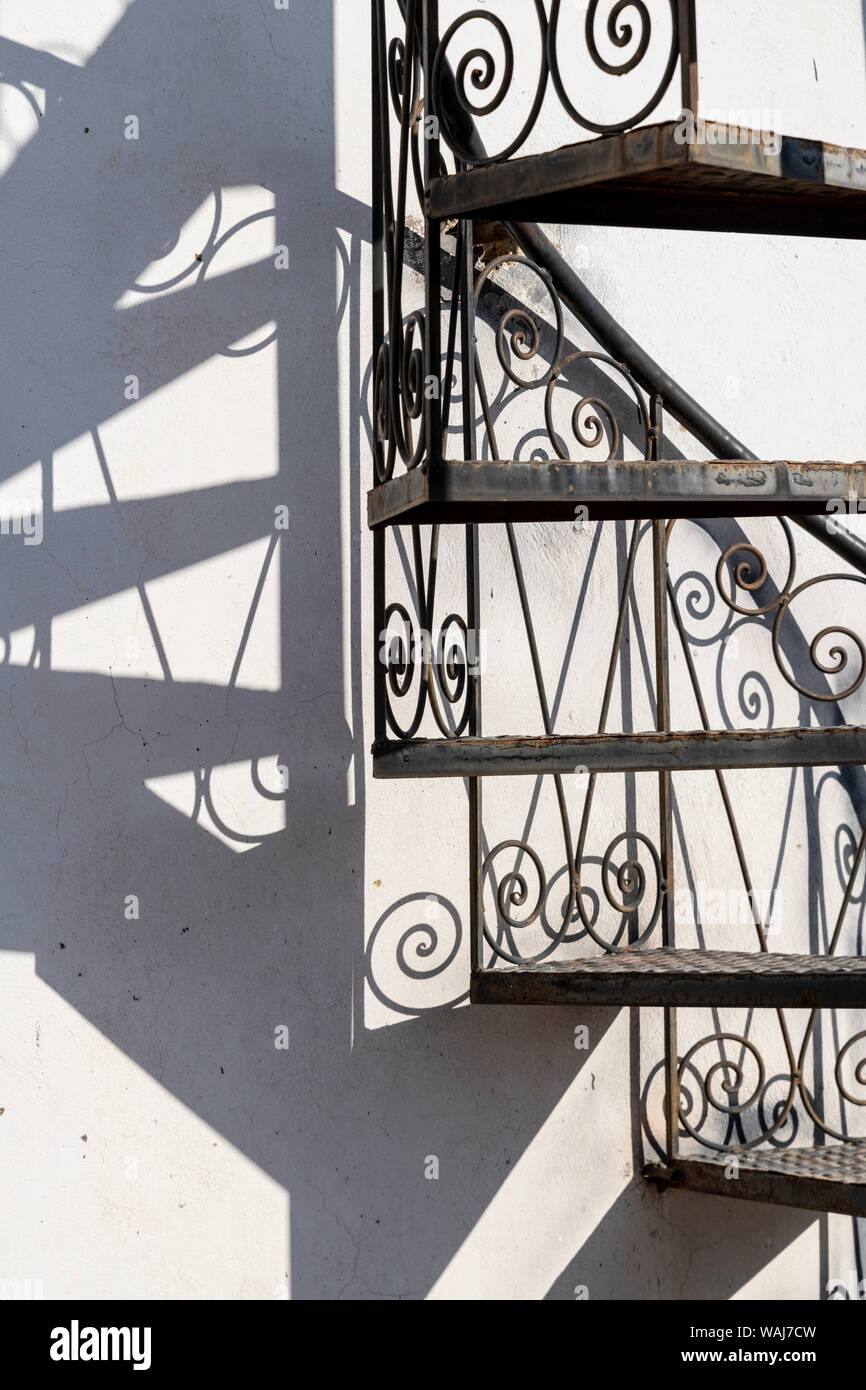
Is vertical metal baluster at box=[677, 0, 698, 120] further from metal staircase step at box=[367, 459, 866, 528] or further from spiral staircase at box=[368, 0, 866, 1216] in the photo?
metal staircase step at box=[367, 459, 866, 528]

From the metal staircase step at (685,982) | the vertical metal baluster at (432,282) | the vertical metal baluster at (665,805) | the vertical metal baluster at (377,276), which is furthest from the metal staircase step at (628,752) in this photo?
the vertical metal baluster at (665,805)

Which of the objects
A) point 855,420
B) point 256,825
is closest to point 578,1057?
point 256,825

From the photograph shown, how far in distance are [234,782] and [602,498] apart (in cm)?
Result: 79

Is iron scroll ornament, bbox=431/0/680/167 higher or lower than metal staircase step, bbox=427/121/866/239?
higher

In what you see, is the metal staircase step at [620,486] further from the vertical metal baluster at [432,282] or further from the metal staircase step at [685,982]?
the metal staircase step at [685,982]

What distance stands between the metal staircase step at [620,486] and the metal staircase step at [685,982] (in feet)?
2.11

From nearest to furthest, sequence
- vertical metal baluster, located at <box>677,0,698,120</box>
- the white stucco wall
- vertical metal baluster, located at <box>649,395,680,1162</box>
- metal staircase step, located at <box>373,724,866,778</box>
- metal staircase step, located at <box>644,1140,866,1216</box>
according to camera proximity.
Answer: vertical metal baluster, located at <box>677,0,698,120</box> < metal staircase step, located at <box>373,724,866,778</box> < the white stucco wall < metal staircase step, located at <box>644,1140,866,1216</box> < vertical metal baluster, located at <box>649,395,680,1162</box>

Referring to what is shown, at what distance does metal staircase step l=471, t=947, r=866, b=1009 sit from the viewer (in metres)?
2.07

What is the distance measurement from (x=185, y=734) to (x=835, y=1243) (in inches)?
61.0

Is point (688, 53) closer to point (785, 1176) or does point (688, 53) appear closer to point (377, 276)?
point (377, 276)

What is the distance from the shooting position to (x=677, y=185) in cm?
173

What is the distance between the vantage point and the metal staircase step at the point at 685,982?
2072mm

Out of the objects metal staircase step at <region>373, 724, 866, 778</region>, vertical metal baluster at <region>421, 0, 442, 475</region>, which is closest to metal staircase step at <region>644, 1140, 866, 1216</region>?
metal staircase step at <region>373, 724, 866, 778</region>
